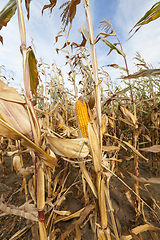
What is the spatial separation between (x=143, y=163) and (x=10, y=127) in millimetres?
2552

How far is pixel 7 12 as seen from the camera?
73cm

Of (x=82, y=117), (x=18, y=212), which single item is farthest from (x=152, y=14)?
(x=18, y=212)

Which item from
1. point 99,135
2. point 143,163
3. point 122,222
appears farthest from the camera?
point 143,163

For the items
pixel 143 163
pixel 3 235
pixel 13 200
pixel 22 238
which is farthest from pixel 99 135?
pixel 143 163

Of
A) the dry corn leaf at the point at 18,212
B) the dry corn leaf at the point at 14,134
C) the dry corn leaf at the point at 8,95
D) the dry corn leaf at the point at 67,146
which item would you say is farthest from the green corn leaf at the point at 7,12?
the dry corn leaf at the point at 18,212

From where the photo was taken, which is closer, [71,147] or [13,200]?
[71,147]

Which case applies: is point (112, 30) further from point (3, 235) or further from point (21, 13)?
point (3, 235)

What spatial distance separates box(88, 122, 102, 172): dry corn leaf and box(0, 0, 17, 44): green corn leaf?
829 mm

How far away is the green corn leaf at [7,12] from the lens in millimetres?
697

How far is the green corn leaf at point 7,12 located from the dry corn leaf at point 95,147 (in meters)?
0.83

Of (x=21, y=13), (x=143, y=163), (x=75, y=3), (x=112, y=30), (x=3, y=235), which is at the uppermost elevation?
(x=112, y=30)

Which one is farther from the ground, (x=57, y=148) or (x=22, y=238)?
(x=57, y=148)

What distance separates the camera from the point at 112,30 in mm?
1489

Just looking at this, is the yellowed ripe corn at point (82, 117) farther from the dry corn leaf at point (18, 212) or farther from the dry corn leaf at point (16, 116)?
the dry corn leaf at point (18, 212)
